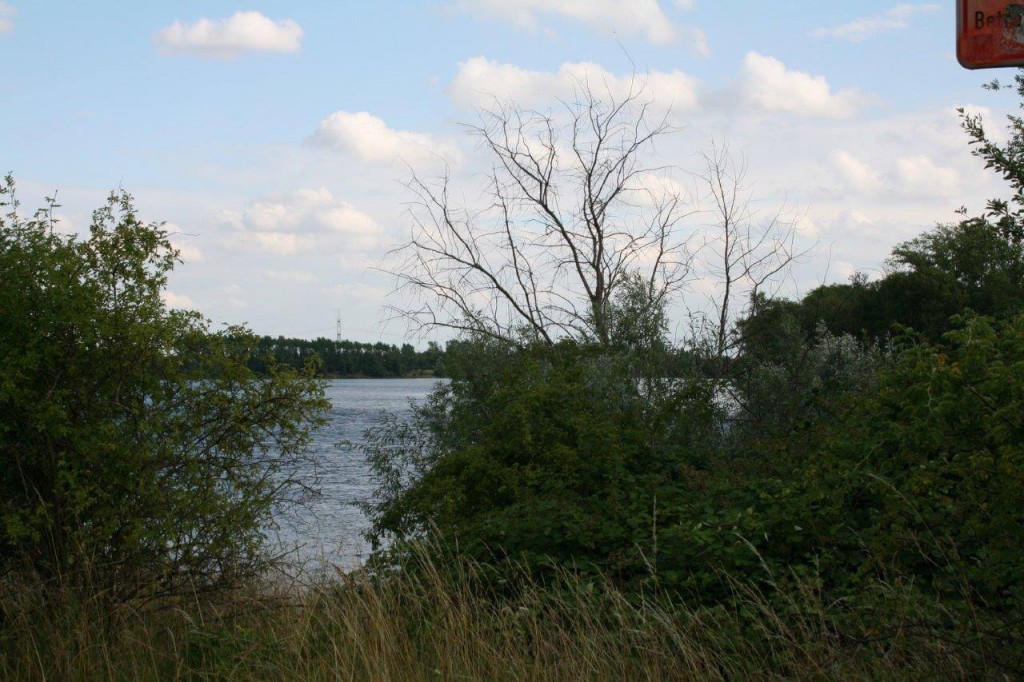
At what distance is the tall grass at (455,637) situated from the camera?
470 centimetres

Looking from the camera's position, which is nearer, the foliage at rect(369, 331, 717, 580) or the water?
the foliage at rect(369, 331, 717, 580)

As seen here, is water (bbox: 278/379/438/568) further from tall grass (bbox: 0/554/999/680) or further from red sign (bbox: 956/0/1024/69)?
red sign (bbox: 956/0/1024/69)

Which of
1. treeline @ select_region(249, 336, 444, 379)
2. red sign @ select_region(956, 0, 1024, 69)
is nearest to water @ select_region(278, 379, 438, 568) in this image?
treeline @ select_region(249, 336, 444, 379)

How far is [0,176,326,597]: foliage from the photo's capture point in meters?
6.57

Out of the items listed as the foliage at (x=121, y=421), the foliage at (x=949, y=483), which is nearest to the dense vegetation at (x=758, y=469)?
the foliage at (x=949, y=483)

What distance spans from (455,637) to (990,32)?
3.91m

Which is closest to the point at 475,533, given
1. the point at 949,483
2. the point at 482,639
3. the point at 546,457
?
the point at 546,457

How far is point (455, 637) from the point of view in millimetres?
5547

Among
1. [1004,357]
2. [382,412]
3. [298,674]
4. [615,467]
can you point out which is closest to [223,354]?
[298,674]

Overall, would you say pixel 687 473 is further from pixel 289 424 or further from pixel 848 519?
pixel 289 424

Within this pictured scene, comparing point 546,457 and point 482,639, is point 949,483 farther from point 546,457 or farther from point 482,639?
point 546,457

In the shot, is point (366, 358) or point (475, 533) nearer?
point (475, 533)

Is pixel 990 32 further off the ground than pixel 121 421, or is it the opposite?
pixel 990 32

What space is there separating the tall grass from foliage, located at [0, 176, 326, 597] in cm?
30
